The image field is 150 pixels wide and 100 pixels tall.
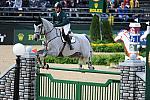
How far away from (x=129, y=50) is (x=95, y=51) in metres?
6.91

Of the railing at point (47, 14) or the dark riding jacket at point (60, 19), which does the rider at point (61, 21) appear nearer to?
the dark riding jacket at point (60, 19)

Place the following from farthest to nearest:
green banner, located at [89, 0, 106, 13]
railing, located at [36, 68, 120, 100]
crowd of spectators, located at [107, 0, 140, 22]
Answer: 1. crowd of spectators, located at [107, 0, 140, 22]
2. green banner, located at [89, 0, 106, 13]
3. railing, located at [36, 68, 120, 100]

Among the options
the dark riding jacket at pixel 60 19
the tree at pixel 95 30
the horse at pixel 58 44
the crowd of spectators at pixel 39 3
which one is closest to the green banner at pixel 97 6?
the tree at pixel 95 30

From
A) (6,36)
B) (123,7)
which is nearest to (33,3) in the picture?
(123,7)

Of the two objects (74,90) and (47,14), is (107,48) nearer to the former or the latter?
(47,14)

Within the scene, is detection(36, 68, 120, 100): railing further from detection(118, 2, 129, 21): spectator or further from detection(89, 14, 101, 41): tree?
detection(118, 2, 129, 21): spectator

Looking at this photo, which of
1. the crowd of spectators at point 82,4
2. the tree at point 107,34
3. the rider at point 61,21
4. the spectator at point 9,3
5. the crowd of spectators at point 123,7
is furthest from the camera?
the spectator at point 9,3

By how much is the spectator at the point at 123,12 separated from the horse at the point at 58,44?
13.7 metres

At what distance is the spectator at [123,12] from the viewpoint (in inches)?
1335

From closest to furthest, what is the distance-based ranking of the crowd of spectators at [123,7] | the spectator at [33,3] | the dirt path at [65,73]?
1. the dirt path at [65,73]
2. the crowd of spectators at [123,7]
3. the spectator at [33,3]

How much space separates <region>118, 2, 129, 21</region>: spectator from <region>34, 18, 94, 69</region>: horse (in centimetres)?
1371

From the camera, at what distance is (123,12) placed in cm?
3466

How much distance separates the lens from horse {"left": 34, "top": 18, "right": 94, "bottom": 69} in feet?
59.2

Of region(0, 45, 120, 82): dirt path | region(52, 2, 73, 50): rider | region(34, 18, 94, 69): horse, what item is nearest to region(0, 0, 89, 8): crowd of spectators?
region(0, 45, 120, 82): dirt path
